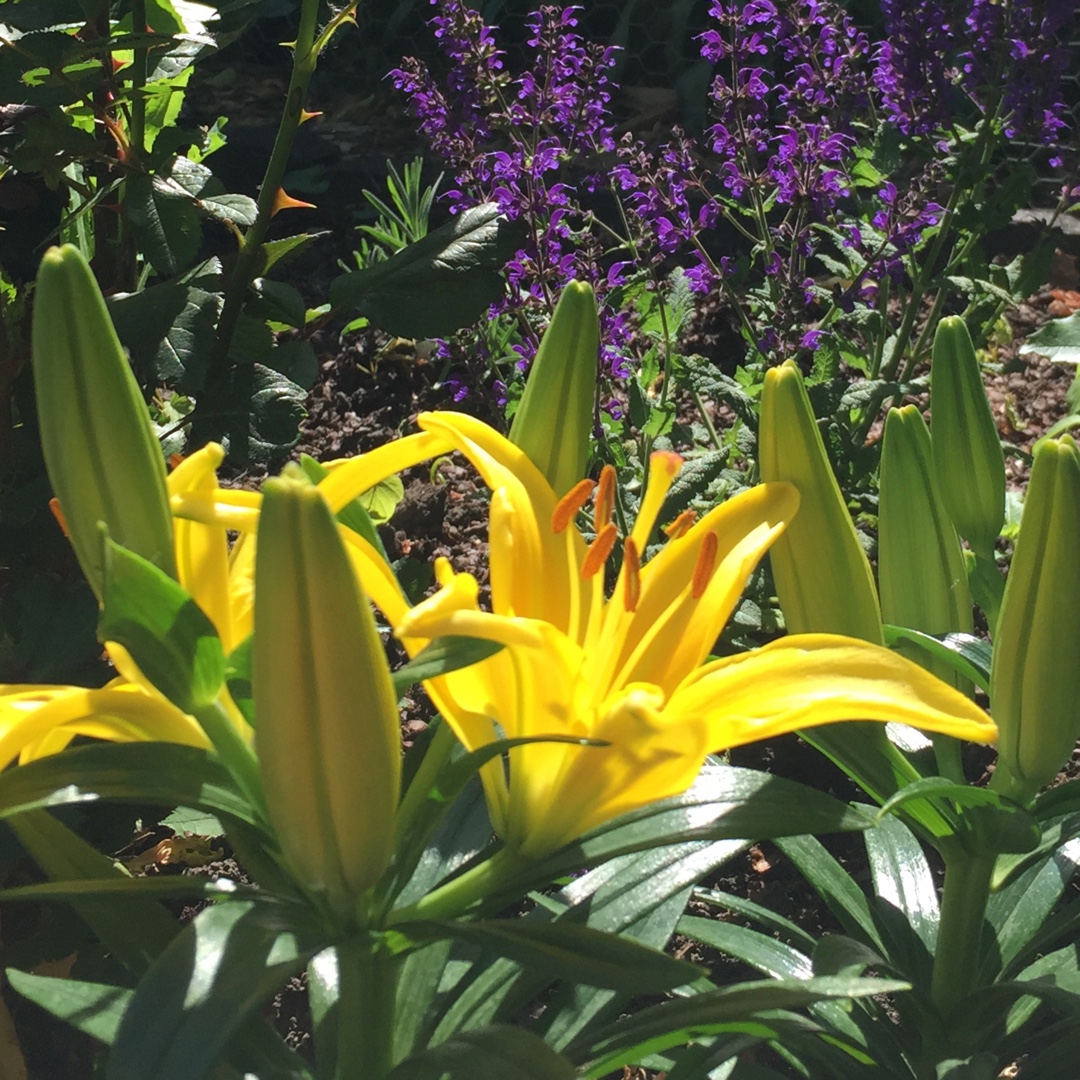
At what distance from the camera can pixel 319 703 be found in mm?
442

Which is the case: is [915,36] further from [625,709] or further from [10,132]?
[625,709]

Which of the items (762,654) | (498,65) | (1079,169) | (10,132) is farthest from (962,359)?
(1079,169)

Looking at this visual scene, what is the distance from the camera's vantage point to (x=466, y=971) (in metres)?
0.74

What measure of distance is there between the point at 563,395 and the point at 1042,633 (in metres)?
0.26

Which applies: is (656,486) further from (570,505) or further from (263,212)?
(263,212)

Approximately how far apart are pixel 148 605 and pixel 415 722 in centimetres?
100

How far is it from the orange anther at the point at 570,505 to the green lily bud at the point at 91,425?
0.17 metres

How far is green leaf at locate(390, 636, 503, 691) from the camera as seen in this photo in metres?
0.48

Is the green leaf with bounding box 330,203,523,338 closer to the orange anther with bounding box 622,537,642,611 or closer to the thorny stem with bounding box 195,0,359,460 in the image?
the thorny stem with bounding box 195,0,359,460

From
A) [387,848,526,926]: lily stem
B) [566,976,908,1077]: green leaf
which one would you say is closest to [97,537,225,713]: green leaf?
[387,848,526,926]: lily stem

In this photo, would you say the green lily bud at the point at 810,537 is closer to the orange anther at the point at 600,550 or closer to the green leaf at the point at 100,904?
the orange anther at the point at 600,550

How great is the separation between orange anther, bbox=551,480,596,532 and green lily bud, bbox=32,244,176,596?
17 cm

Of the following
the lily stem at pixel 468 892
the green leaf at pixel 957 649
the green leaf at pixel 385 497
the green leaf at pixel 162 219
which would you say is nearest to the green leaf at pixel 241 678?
the lily stem at pixel 468 892

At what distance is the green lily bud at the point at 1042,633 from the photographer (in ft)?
1.79
